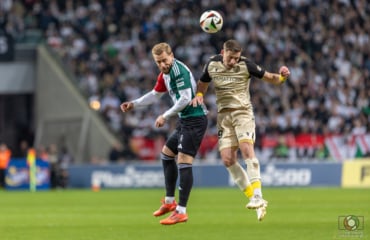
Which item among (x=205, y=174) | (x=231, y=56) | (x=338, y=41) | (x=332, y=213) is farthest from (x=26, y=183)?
(x=231, y=56)

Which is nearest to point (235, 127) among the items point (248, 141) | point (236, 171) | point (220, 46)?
point (248, 141)

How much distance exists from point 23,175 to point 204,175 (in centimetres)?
591

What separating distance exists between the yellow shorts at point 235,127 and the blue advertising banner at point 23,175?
18345 millimetres

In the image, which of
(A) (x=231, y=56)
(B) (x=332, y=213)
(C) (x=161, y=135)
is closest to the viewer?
(A) (x=231, y=56)

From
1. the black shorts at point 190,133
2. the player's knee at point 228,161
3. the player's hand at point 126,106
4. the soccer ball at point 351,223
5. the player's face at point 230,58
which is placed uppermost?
the player's face at point 230,58

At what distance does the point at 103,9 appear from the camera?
122 ft

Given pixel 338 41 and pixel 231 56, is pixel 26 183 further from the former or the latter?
pixel 231 56

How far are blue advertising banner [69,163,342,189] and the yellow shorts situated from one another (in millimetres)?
15445

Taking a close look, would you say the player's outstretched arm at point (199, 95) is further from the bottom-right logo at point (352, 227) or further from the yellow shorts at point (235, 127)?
the bottom-right logo at point (352, 227)

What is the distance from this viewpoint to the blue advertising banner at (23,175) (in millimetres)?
32312

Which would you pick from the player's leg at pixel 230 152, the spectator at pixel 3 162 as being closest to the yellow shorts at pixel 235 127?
the player's leg at pixel 230 152

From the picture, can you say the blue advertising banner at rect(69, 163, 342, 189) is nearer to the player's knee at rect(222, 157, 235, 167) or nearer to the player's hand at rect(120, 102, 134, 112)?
the player's knee at rect(222, 157, 235, 167)

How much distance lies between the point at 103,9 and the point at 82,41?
5.69ft

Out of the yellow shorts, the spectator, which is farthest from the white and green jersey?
the spectator
